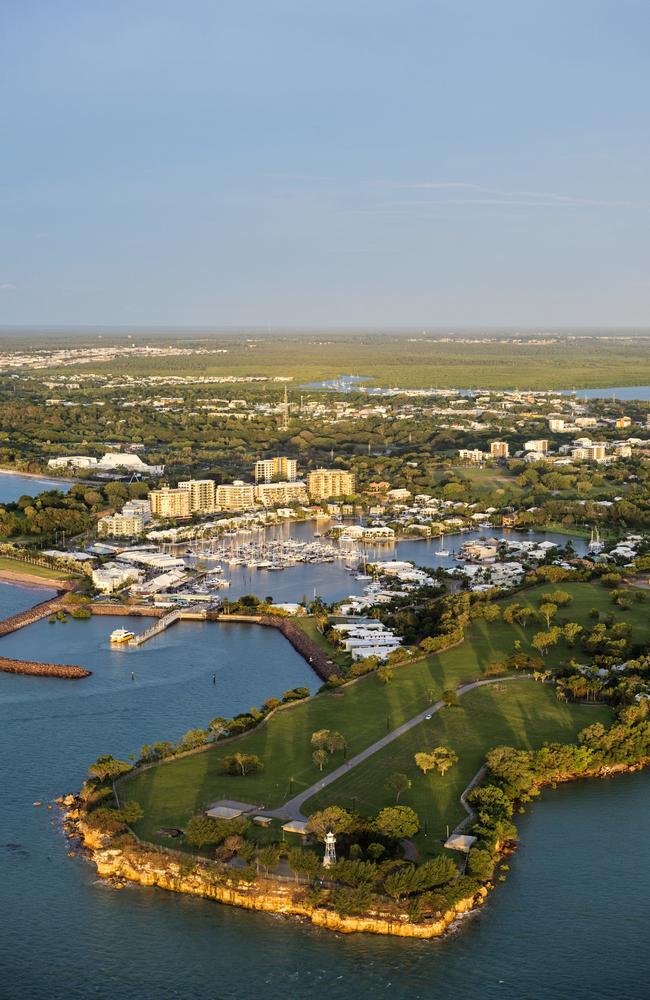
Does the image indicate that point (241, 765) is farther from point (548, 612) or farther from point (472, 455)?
point (472, 455)

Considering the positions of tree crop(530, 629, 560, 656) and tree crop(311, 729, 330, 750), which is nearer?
tree crop(311, 729, 330, 750)

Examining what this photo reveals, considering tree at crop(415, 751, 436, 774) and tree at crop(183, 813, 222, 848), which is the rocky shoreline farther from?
tree at crop(415, 751, 436, 774)

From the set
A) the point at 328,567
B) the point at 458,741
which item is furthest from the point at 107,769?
the point at 328,567

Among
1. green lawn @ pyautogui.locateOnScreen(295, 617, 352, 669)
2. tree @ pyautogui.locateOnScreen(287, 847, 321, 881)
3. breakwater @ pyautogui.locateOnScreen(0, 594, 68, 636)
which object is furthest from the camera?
breakwater @ pyautogui.locateOnScreen(0, 594, 68, 636)

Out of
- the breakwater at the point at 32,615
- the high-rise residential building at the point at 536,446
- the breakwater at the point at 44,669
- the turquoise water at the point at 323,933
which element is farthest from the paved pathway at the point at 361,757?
the high-rise residential building at the point at 536,446

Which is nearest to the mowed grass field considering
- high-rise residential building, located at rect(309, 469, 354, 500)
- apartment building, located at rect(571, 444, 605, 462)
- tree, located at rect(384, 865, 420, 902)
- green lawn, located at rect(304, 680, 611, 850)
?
green lawn, located at rect(304, 680, 611, 850)

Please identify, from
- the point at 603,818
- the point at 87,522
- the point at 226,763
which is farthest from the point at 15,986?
the point at 87,522

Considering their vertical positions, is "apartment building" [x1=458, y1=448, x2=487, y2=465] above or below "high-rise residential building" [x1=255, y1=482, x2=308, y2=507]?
above

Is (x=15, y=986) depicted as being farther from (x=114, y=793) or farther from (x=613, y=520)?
(x=613, y=520)
